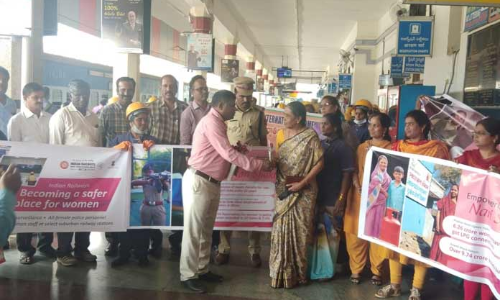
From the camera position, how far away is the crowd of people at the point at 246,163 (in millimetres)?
3271

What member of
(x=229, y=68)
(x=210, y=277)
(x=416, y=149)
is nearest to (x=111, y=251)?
(x=210, y=277)

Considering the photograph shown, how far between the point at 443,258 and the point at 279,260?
116 cm

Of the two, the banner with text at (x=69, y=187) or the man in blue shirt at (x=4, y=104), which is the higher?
the man in blue shirt at (x=4, y=104)

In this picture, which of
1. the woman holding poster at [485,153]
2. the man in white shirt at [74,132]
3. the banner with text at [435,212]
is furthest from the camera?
the man in white shirt at [74,132]

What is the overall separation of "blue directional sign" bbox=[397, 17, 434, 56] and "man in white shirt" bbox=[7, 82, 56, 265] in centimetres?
521

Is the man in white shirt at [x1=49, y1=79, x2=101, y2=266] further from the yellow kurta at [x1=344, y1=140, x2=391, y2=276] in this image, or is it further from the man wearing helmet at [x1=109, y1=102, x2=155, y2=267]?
the yellow kurta at [x1=344, y1=140, x2=391, y2=276]

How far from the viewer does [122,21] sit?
24.2ft

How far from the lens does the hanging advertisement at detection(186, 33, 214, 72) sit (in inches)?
440

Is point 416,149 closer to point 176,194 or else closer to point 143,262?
point 176,194

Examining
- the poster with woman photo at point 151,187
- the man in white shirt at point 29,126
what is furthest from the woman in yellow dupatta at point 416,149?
the man in white shirt at point 29,126

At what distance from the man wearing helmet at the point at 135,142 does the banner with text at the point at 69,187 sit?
6.1 inches

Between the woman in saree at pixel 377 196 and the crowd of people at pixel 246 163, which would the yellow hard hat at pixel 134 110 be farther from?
the woman in saree at pixel 377 196

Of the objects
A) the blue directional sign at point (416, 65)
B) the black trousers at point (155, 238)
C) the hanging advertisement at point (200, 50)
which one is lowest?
the black trousers at point (155, 238)

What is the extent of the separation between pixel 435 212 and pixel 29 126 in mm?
3302
